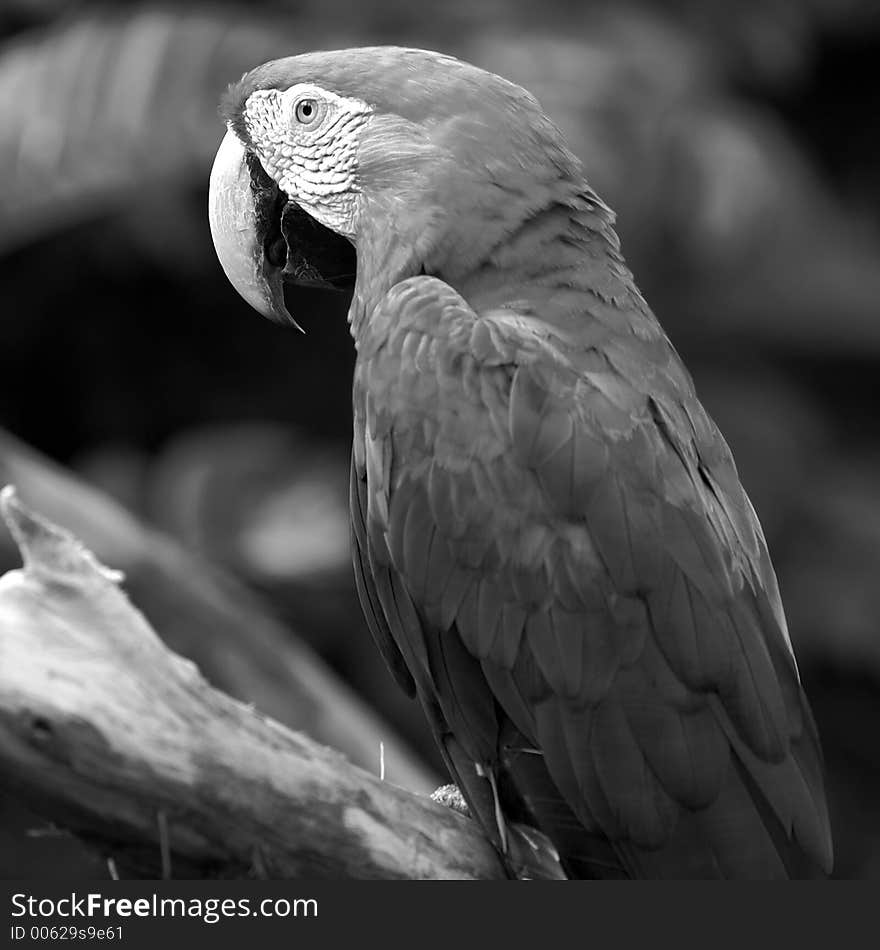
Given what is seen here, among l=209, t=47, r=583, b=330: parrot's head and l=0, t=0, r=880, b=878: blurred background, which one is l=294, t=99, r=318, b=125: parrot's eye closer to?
l=209, t=47, r=583, b=330: parrot's head

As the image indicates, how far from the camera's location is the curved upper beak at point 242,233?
1.64 m

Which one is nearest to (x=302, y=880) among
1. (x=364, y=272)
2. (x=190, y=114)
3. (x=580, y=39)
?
(x=364, y=272)

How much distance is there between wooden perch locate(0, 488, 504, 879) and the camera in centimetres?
106

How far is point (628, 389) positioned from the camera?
1373 millimetres

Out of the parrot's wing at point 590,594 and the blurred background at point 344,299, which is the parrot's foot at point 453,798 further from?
the blurred background at point 344,299

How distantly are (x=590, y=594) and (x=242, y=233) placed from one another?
26.1 inches

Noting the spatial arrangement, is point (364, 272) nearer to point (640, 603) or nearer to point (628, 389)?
point (628, 389)

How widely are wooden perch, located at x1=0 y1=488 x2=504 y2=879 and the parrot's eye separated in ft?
2.16

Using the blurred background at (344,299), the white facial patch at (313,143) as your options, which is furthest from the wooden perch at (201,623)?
the white facial patch at (313,143)

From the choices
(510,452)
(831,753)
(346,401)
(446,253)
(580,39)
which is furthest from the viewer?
(831,753)

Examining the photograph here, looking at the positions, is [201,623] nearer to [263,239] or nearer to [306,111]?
[263,239]

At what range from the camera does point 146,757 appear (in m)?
1.09

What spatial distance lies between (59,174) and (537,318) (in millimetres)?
1478

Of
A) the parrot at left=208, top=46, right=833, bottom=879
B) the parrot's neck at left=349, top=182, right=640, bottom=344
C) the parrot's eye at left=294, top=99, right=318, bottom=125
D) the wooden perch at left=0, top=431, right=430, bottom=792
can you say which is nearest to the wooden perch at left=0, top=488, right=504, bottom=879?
Result: the parrot at left=208, top=46, right=833, bottom=879
